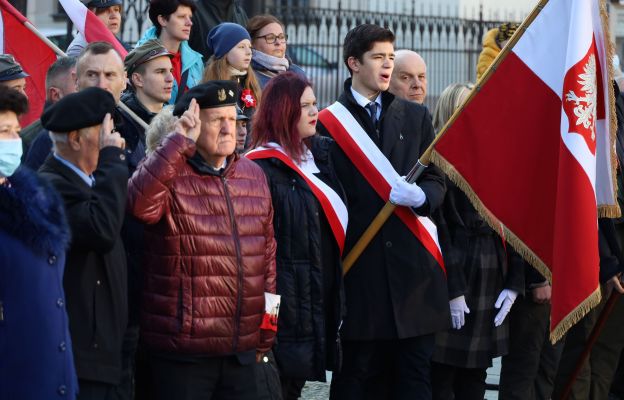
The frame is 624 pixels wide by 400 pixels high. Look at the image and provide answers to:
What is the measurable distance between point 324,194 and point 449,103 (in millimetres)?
1543

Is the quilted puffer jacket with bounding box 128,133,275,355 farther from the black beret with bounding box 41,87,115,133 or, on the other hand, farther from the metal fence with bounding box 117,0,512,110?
the metal fence with bounding box 117,0,512,110

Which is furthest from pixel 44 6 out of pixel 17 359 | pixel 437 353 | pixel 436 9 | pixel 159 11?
pixel 17 359

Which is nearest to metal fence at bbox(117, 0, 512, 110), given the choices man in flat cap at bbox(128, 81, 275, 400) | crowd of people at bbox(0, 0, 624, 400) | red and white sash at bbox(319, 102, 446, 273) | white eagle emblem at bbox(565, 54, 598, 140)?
crowd of people at bbox(0, 0, 624, 400)

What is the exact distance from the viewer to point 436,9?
82.7 ft

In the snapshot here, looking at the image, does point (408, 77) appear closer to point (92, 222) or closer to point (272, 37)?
point (272, 37)

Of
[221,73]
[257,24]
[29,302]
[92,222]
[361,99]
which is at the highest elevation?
[257,24]

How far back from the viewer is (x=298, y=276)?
20.8ft

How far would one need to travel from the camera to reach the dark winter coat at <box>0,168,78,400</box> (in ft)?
15.9

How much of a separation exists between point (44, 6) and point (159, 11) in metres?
17.1

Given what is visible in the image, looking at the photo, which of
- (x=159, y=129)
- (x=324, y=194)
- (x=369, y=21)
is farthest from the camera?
(x=369, y=21)

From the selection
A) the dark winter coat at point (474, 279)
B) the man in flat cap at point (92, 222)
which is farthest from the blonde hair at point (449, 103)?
the man in flat cap at point (92, 222)

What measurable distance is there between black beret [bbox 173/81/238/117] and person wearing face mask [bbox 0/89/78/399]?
1.05 meters

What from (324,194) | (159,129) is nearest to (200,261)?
(159,129)

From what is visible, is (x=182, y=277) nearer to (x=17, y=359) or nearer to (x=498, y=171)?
(x=17, y=359)
